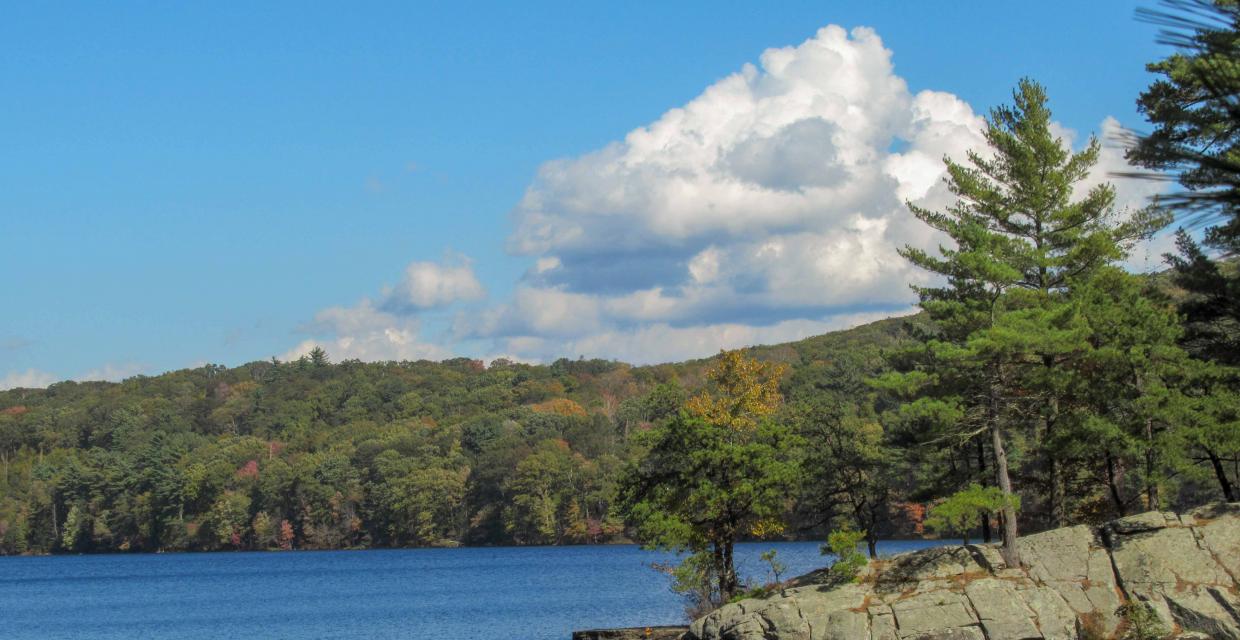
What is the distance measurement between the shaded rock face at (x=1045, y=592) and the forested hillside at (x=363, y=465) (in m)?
63.4

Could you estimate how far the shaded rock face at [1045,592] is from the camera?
96.9 feet

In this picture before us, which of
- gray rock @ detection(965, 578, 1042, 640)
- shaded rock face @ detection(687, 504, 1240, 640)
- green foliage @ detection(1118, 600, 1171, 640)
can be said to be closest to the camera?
green foliage @ detection(1118, 600, 1171, 640)

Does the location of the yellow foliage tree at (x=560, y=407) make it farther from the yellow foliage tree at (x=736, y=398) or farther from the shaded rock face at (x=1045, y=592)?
the shaded rock face at (x=1045, y=592)

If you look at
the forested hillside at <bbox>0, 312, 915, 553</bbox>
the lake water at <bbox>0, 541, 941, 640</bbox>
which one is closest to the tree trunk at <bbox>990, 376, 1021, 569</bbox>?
the lake water at <bbox>0, 541, 941, 640</bbox>

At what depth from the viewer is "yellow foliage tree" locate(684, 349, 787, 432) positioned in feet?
135

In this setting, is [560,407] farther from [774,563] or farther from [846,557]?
[846,557]

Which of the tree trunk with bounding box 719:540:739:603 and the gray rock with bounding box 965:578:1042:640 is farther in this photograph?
the tree trunk with bounding box 719:540:739:603

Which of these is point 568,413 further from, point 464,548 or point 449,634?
point 449,634

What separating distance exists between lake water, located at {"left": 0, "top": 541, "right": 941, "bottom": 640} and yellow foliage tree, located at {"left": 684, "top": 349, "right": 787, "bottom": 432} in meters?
7.95

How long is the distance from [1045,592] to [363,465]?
371ft

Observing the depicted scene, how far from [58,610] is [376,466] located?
2522 inches

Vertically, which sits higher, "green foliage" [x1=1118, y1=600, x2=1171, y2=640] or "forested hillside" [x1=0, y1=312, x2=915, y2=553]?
"forested hillside" [x1=0, y1=312, x2=915, y2=553]

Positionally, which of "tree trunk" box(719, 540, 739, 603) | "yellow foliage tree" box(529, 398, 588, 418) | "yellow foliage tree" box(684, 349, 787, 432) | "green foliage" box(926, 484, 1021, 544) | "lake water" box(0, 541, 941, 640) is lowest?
"lake water" box(0, 541, 941, 640)

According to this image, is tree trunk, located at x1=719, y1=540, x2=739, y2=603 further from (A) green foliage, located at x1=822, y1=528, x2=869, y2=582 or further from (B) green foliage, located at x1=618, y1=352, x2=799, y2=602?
(A) green foliage, located at x1=822, y1=528, x2=869, y2=582
